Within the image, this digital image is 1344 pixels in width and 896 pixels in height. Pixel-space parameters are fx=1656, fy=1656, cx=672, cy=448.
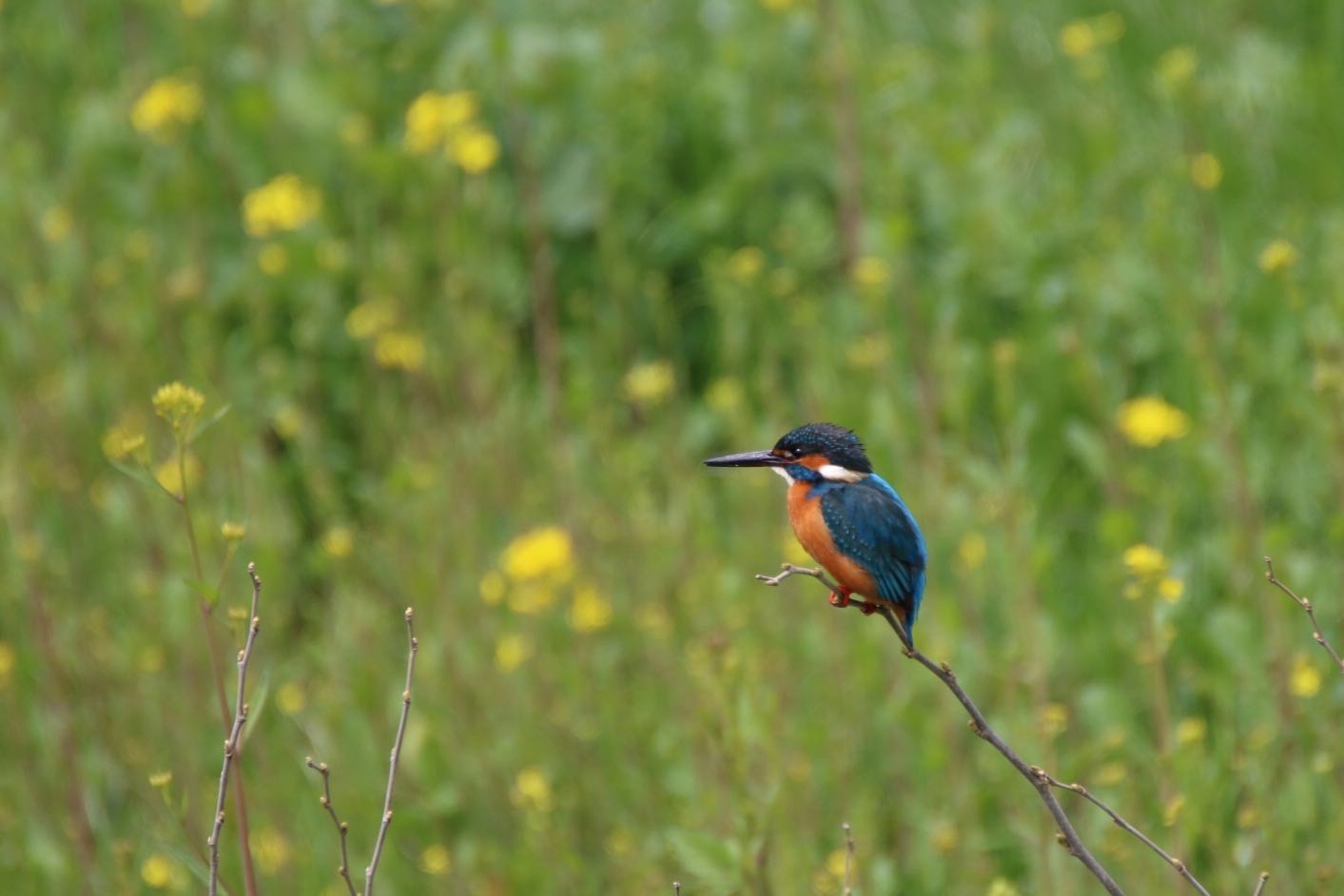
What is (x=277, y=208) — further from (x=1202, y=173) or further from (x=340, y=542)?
(x=1202, y=173)

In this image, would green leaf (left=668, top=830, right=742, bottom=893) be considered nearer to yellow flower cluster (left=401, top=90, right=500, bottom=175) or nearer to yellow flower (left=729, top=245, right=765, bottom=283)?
yellow flower (left=729, top=245, right=765, bottom=283)

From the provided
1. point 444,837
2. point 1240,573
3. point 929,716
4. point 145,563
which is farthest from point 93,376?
point 1240,573

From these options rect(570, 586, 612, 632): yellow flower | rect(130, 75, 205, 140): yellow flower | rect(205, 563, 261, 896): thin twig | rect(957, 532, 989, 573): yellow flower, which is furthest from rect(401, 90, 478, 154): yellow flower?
rect(205, 563, 261, 896): thin twig

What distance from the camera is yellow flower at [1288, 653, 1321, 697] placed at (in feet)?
10.2

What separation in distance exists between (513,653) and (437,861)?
0.60 meters

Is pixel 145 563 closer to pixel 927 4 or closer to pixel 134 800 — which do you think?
pixel 134 800

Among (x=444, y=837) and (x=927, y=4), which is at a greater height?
(x=927, y=4)

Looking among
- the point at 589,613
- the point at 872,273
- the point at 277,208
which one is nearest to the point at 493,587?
the point at 589,613

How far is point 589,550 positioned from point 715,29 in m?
2.80

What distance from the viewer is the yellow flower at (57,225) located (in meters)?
5.39

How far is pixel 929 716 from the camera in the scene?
3635 millimetres

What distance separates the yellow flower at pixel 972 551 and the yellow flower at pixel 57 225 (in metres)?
3.08

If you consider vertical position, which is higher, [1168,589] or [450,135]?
[1168,589]

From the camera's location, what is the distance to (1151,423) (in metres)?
3.99
